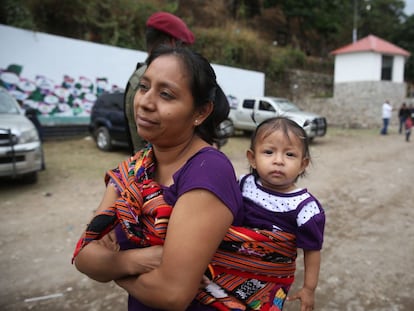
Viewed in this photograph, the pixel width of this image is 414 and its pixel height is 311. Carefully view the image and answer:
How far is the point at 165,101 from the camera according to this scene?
1179mm

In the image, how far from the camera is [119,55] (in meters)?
12.9

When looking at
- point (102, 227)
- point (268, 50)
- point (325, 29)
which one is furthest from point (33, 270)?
point (325, 29)

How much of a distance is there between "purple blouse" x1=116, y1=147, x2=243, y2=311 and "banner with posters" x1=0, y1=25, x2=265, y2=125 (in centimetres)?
982

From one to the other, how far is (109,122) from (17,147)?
161 inches

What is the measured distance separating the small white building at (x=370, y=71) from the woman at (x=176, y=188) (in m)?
23.2

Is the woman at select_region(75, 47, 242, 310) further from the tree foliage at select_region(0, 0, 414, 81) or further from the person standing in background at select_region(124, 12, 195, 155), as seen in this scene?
the tree foliage at select_region(0, 0, 414, 81)

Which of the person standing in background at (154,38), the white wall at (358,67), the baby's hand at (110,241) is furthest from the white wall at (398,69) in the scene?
the baby's hand at (110,241)

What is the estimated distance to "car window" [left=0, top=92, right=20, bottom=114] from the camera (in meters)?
6.45

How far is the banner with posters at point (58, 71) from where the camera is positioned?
1041cm

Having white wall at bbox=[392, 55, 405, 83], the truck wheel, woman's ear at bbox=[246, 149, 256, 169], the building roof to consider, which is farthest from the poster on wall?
white wall at bbox=[392, 55, 405, 83]

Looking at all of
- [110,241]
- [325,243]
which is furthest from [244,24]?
[110,241]

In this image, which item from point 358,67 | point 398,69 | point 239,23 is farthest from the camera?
point 239,23

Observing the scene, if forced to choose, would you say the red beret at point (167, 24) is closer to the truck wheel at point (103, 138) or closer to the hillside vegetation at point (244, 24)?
the truck wheel at point (103, 138)

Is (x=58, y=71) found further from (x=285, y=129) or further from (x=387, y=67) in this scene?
Answer: (x=387, y=67)
